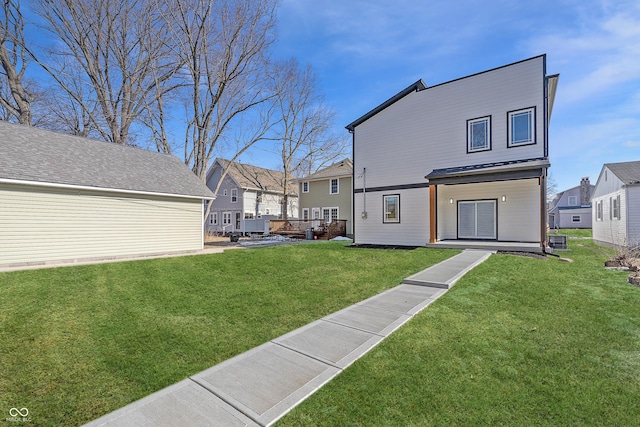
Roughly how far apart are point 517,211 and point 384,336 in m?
11.0

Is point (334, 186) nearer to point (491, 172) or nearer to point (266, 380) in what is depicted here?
point (491, 172)

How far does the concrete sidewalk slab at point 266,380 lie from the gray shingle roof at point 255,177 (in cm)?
2472

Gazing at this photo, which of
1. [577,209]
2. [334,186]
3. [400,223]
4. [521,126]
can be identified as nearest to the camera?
[521,126]

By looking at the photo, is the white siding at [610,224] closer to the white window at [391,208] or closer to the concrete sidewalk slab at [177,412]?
the white window at [391,208]

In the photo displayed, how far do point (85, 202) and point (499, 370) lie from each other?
1219cm

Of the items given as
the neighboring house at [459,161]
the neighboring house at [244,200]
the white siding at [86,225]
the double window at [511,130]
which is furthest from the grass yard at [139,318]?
the neighboring house at [244,200]

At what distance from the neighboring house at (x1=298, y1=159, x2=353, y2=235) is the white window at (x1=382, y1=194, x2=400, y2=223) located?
25.9 feet

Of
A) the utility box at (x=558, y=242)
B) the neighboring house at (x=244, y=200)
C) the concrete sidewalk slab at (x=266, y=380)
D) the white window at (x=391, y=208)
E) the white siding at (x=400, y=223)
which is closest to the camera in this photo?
the concrete sidewalk slab at (x=266, y=380)

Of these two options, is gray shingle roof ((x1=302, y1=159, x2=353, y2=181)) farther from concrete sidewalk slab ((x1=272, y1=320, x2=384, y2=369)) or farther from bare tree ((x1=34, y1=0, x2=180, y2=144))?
concrete sidewalk slab ((x1=272, y1=320, x2=384, y2=369))

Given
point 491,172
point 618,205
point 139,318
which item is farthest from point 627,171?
point 139,318

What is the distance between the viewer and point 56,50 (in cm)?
1744

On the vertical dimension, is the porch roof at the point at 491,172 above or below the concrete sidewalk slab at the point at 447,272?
above

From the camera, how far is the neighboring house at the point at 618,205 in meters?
12.8

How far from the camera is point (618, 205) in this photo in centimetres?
1405
